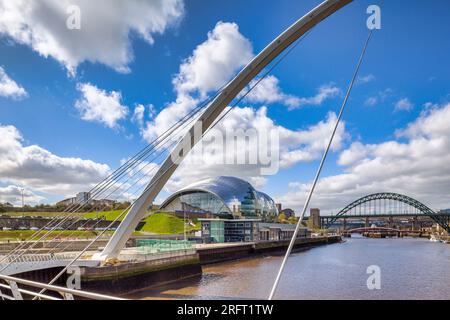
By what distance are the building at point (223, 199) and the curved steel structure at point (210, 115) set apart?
181 feet

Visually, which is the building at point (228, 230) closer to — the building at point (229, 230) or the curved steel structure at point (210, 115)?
the building at point (229, 230)

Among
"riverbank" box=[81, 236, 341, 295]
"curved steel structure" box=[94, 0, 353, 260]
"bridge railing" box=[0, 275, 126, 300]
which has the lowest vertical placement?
"riverbank" box=[81, 236, 341, 295]

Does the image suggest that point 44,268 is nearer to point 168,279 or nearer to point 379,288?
point 168,279

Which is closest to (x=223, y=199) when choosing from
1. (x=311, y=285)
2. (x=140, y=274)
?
(x=311, y=285)

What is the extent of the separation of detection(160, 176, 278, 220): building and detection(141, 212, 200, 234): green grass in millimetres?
3480

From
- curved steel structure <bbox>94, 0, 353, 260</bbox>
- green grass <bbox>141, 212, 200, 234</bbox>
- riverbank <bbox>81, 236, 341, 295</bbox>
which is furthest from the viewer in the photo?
green grass <bbox>141, 212, 200, 234</bbox>

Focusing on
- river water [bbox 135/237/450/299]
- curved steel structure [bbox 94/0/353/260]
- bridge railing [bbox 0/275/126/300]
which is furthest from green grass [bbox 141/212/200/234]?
bridge railing [bbox 0/275/126/300]

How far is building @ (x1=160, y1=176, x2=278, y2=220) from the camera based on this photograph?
75250mm

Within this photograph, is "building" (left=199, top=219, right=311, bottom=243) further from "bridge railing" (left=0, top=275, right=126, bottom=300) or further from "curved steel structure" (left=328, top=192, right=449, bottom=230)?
"curved steel structure" (left=328, top=192, right=449, bottom=230)

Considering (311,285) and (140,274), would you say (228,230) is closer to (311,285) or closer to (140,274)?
(311,285)

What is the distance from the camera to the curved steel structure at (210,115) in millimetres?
15180

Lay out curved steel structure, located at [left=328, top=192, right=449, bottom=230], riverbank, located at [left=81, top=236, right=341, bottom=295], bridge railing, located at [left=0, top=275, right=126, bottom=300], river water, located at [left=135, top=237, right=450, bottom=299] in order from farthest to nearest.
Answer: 1. curved steel structure, located at [left=328, top=192, right=449, bottom=230]
2. river water, located at [left=135, top=237, right=450, bottom=299]
3. riverbank, located at [left=81, top=236, right=341, bottom=295]
4. bridge railing, located at [left=0, top=275, right=126, bottom=300]

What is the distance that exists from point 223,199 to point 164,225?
13.0 m
